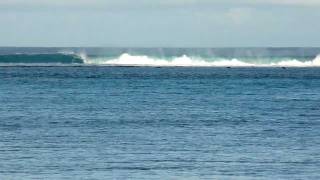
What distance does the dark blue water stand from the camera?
39.4 metres

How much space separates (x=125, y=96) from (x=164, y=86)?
18349mm

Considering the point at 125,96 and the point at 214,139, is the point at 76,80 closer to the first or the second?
the point at 125,96

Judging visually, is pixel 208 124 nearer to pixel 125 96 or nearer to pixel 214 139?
pixel 214 139

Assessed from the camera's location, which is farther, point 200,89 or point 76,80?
point 76,80

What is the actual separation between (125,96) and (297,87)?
22.2 metres

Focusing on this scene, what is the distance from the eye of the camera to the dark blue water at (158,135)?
39375 millimetres

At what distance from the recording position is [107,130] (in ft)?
175

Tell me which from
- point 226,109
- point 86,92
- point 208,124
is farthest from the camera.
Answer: point 86,92

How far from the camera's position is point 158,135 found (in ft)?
167

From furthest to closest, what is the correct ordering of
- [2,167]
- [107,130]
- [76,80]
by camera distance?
1. [76,80]
2. [107,130]
3. [2,167]

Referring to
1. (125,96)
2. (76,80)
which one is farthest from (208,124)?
(76,80)

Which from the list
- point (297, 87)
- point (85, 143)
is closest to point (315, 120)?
point (85, 143)

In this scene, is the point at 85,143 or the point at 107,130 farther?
the point at 107,130

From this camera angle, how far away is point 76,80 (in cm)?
11694
